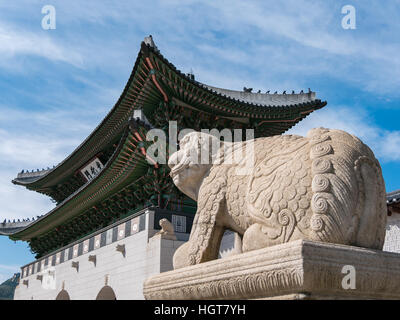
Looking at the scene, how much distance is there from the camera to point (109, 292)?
52.9ft

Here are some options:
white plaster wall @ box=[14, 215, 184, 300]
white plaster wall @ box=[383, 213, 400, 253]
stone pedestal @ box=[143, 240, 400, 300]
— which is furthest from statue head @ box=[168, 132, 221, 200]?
white plaster wall @ box=[383, 213, 400, 253]

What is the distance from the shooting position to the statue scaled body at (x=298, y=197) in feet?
9.89

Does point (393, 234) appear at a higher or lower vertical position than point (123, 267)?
higher

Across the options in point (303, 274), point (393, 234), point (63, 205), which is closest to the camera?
point (303, 274)

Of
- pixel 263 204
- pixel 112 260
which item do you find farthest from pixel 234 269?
pixel 112 260

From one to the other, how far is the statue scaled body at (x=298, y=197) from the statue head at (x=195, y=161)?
311 mm

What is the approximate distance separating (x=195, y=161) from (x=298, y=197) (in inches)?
52.0

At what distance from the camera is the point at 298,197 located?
10.2 feet

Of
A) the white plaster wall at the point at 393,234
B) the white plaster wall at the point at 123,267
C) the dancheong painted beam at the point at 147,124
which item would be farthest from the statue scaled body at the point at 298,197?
the white plaster wall at the point at 393,234

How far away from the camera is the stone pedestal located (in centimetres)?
259
